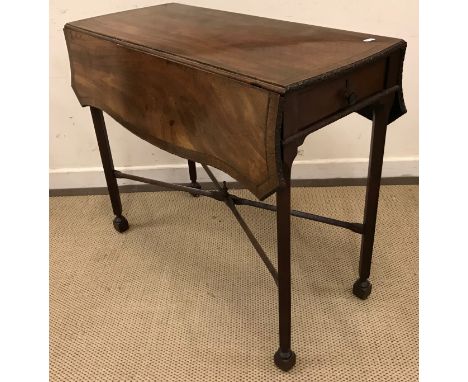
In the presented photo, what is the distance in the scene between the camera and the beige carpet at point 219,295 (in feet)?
4.49

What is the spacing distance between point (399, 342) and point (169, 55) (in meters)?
A: 1.02

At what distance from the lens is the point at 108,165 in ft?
5.94

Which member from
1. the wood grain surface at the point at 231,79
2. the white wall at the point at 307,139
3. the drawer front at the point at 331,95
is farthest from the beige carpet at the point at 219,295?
the drawer front at the point at 331,95

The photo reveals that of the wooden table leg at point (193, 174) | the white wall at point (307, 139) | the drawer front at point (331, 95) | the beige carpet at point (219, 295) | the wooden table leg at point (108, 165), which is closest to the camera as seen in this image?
the drawer front at point (331, 95)

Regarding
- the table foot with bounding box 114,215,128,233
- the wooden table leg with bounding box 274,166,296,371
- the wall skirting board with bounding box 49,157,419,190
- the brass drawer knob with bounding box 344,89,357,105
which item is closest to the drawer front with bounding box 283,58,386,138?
the brass drawer knob with bounding box 344,89,357,105

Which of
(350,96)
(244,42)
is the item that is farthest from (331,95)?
(244,42)

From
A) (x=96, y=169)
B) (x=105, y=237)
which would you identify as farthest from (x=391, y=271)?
(x=96, y=169)

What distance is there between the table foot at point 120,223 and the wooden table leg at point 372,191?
930mm

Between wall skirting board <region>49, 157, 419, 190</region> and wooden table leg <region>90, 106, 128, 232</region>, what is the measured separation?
1.11ft

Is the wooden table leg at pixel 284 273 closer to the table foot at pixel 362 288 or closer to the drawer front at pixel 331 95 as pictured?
the drawer front at pixel 331 95

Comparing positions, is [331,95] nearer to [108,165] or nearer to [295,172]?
[108,165]

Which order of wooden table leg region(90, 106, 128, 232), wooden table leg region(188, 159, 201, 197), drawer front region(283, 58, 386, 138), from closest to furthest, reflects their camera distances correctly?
1. drawer front region(283, 58, 386, 138)
2. wooden table leg region(90, 106, 128, 232)
3. wooden table leg region(188, 159, 201, 197)

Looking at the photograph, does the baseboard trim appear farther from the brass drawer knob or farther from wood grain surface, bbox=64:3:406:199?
the brass drawer knob

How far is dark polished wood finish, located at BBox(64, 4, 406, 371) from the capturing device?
101 centimetres
